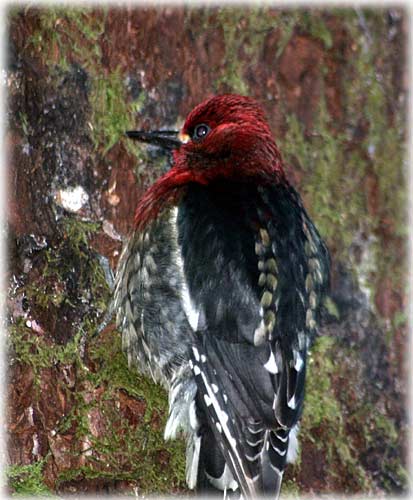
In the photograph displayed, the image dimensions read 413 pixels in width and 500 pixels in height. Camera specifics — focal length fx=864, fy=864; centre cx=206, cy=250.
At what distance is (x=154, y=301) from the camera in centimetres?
401

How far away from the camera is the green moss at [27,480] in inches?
141

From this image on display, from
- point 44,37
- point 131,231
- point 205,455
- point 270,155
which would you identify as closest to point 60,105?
point 44,37

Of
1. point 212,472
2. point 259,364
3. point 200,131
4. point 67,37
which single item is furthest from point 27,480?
point 67,37

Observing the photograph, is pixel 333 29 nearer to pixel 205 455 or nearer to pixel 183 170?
pixel 183 170

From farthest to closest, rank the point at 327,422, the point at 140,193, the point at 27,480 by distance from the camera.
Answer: the point at 327,422
the point at 140,193
the point at 27,480

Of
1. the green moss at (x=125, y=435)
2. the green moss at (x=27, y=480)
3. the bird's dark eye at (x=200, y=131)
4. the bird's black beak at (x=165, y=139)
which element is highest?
the bird's dark eye at (x=200, y=131)

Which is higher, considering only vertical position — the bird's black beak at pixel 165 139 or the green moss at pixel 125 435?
the bird's black beak at pixel 165 139

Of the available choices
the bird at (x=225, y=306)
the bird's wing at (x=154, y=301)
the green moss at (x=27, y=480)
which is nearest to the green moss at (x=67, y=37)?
the bird at (x=225, y=306)

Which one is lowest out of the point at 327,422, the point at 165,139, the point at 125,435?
the point at 125,435

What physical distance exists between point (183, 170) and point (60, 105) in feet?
2.34

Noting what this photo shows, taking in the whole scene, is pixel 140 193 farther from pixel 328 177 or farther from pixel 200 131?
pixel 328 177

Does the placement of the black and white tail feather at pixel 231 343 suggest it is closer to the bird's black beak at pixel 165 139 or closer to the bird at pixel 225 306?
the bird at pixel 225 306

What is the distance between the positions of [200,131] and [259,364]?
132 centimetres

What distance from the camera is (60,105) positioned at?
13.2ft
